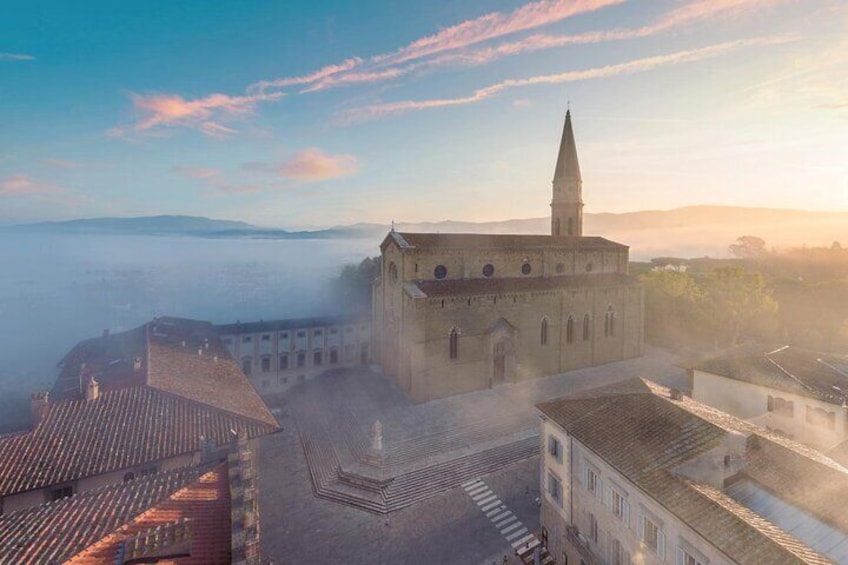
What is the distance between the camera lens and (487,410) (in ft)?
89.7

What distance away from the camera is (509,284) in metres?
32.0

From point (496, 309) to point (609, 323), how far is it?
13524mm

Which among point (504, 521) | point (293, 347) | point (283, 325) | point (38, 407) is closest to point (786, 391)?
point (504, 521)

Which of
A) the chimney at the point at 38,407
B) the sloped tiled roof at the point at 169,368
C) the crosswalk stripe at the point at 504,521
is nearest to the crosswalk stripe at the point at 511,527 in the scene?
the crosswalk stripe at the point at 504,521

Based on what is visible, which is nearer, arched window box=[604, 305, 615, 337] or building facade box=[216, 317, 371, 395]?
building facade box=[216, 317, 371, 395]

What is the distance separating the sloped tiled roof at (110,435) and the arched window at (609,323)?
30.4 metres

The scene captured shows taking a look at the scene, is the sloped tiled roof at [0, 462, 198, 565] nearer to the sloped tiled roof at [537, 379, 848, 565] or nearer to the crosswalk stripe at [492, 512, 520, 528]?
the crosswalk stripe at [492, 512, 520, 528]

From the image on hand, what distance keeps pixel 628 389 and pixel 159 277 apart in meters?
122

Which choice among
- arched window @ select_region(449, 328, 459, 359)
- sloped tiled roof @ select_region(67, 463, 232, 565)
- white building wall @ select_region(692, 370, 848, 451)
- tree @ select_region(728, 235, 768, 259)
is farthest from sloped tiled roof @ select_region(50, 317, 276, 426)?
tree @ select_region(728, 235, 768, 259)

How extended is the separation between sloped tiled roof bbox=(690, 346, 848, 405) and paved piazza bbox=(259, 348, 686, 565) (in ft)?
32.8

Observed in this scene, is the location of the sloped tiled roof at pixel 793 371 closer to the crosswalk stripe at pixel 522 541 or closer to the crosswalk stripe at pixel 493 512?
the crosswalk stripe at pixel 522 541

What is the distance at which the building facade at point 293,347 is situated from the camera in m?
34.6

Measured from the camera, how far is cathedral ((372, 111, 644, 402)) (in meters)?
28.8

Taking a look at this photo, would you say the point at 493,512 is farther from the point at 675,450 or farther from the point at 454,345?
the point at 454,345
